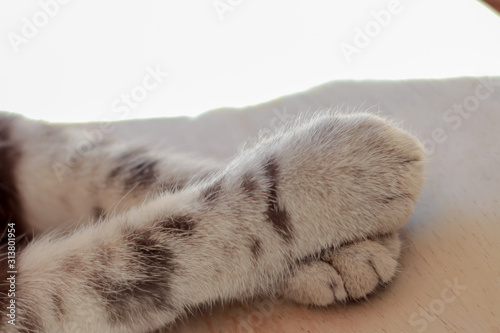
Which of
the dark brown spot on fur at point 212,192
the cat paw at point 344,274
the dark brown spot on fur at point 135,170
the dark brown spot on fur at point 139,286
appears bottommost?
the cat paw at point 344,274

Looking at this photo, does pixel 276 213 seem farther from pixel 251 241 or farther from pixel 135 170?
pixel 135 170

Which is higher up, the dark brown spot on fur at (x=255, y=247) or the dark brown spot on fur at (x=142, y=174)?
the dark brown spot on fur at (x=142, y=174)

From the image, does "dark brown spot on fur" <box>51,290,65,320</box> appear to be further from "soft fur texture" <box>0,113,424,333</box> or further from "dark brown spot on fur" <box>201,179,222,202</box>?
"dark brown spot on fur" <box>201,179,222,202</box>

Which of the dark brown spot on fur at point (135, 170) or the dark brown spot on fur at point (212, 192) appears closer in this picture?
the dark brown spot on fur at point (212, 192)

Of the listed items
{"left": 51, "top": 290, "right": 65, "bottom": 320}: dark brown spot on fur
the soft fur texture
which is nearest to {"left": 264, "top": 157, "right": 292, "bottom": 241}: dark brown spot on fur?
the soft fur texture

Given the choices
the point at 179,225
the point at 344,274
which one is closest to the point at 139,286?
the point at 179,225

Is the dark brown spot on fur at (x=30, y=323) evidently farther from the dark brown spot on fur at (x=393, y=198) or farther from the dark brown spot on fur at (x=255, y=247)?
the dark brown spot on fur at (x=393, y=198)

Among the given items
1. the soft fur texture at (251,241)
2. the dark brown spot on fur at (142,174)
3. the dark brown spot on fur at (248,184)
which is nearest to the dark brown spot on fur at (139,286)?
the soft fur texture at (251,241)

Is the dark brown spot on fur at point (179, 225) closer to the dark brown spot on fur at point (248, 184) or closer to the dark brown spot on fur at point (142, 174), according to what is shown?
the dark brown spot on fur at point (248, 184)
